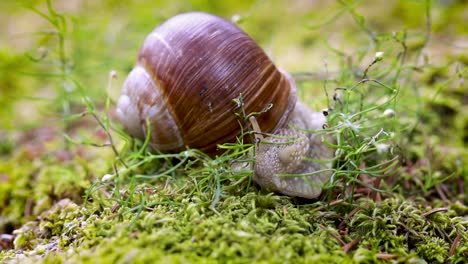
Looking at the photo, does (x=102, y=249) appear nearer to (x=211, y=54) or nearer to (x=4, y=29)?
(x=211, y=54)

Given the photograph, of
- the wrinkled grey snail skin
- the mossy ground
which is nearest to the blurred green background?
the mossy ground

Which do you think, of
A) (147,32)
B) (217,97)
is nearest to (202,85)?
(217,97)

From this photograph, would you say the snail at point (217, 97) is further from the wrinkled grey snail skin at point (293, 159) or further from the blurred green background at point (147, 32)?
the blurred green background at point (147, 32)

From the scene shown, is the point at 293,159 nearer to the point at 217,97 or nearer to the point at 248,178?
the point at 248,178

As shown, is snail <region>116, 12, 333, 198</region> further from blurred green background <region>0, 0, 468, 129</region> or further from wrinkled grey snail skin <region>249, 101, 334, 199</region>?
blurred green background <region>0, 0, 468, 129</region>

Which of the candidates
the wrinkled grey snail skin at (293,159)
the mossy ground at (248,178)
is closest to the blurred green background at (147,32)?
the mossy ground at (248,178)

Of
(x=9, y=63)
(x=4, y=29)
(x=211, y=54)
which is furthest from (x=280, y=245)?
(x=4, y=29)
